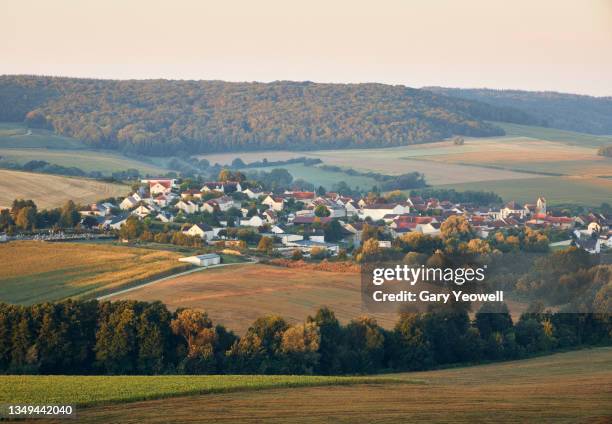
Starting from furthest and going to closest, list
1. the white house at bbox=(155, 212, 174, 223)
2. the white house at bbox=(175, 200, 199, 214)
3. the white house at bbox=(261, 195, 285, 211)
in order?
the white house at bbox=(261, 195, 285, 211) < the white house at bbox=(175, 200, 199, 214) < the white house at bbox=(155, 212, 174, 223)

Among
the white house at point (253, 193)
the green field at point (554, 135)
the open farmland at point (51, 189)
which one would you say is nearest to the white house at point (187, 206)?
the open farmland at point (51, 189)

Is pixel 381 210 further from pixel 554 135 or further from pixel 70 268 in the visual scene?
pixel 554 135

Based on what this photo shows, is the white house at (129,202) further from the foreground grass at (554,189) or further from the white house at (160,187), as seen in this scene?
the foreground grass at (554,189)

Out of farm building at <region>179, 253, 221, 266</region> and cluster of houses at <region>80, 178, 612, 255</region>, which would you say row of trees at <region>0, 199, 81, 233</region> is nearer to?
cluster of houses at <region>80, 178, 612, 255</region>

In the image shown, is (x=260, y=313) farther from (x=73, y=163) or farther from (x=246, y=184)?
(x=73, y=163)

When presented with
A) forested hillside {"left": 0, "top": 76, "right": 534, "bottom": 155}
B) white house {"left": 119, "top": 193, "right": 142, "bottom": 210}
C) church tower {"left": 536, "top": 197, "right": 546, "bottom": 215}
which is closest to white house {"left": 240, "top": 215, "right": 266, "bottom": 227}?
white house {"left": 119, "top": 193, "right": 142, "bottom": 210}

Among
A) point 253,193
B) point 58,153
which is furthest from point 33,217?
point 58,153
